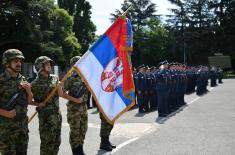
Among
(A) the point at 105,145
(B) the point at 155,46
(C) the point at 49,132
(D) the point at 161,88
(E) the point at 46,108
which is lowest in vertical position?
(A) the point at 105,145

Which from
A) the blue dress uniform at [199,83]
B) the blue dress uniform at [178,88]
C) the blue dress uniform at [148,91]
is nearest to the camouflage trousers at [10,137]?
the blue dress uniform at [148,91]

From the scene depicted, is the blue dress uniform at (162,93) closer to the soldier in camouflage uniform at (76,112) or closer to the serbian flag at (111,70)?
the soldier in camouflage uniform at (76,112)

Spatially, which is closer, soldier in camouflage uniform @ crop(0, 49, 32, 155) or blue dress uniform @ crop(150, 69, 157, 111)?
soldier in camouflage uniform @ crop(0, 49, 32, 155)

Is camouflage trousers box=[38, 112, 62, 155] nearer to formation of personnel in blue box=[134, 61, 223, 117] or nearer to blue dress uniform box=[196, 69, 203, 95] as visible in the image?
formation of personnel in blue box=[134, 61, 223, 117]

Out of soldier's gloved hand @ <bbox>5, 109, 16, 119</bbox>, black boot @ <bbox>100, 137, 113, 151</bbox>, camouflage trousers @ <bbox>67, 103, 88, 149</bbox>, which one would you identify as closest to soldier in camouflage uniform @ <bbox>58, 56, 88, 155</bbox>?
camouflage trousers @ <bbox>67, 103, 88, 149</bbox>

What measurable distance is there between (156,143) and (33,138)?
2986 mm

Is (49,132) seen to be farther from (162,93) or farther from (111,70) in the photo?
(162,93)

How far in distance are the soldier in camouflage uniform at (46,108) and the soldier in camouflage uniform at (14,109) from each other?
759 mm

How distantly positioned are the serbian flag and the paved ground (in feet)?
4.86

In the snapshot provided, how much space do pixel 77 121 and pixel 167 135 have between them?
3.22 metres

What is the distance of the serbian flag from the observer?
21.4 ft

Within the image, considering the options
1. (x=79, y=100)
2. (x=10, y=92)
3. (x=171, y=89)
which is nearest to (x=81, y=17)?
(x=171, y=89)

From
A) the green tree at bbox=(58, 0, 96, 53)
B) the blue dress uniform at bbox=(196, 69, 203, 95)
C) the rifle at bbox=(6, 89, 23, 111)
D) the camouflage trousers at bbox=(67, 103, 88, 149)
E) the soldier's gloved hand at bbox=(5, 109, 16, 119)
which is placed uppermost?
the green tree at bbox=(58, 0, 96, 53)

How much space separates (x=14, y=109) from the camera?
5.36 meters
